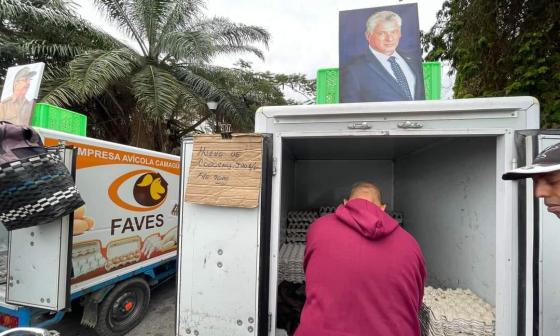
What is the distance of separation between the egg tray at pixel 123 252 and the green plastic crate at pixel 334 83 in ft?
10.3

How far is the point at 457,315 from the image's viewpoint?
2.35 meters

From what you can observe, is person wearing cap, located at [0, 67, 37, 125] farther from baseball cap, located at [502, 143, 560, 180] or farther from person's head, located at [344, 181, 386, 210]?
baseball cap, located at [502, 143, 560, 180]

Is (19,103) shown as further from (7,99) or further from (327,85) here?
(327,85)

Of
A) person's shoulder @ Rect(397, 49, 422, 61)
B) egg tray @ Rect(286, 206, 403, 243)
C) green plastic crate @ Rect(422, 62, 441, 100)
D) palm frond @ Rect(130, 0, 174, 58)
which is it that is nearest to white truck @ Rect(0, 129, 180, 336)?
egg tray @ Rect(286, 206, 403, 243)

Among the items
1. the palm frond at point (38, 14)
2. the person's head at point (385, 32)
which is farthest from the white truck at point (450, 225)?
the palm frond at point (38, 14)

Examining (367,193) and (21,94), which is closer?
(367,193)

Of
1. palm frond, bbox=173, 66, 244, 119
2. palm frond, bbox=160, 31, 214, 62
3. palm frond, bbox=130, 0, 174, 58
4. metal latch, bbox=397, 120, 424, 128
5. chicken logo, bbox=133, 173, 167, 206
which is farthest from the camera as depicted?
palm frond, bbox=173, 66, 244, 119

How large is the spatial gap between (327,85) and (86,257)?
11.0ft

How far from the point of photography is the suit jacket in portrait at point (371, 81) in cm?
263

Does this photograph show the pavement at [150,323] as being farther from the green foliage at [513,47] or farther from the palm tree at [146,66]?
the green foliage at [513,47]

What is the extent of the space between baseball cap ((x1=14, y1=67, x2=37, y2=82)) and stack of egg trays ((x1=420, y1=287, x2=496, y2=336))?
18.0 feet

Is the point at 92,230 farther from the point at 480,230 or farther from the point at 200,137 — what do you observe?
the point at 480,230

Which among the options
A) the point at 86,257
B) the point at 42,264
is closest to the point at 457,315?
the point at 42,264

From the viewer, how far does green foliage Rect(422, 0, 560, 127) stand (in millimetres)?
5793
